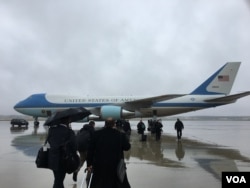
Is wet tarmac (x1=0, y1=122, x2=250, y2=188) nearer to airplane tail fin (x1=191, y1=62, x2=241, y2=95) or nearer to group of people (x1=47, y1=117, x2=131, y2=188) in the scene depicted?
group of people (x1=47, y1=117, x2=131, y2=188)

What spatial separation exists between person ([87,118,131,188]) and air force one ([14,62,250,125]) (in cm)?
2527

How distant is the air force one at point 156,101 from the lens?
103ft

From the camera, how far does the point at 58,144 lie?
211 inches

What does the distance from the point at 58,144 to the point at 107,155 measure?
1.04 metres

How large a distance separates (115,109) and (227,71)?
13.5m

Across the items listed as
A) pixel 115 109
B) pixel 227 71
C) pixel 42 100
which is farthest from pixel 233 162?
pixel 42 100

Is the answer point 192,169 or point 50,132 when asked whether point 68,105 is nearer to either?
point 192,169

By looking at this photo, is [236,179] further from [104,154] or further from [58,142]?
[58,142]

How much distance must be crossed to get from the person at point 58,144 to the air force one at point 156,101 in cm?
2471

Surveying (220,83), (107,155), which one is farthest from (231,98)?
(107,155)

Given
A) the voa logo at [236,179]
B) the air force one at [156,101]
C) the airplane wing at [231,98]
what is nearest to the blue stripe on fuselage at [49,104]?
the air force one at [156,101]

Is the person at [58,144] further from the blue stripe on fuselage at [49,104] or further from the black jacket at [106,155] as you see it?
the blue stripe on fuselage at [49,104]

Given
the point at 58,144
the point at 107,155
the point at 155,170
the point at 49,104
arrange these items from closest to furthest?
1. the point at 107,155
2. the point at 58,144
3. the point at 155,170
4. the point at 49,104

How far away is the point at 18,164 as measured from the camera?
9.97m
